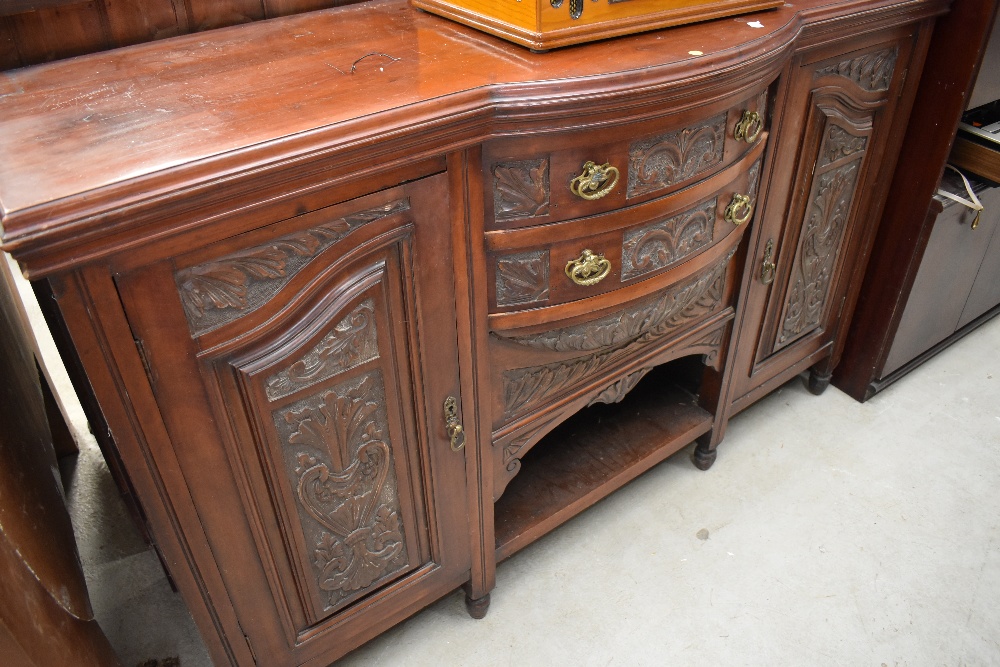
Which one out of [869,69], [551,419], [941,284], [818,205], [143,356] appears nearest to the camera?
[143,356]

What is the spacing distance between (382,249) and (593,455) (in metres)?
0.76

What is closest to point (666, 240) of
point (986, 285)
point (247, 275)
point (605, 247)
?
point (605, 247)

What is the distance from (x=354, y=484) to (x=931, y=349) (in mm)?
1555

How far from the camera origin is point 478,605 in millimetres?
1286

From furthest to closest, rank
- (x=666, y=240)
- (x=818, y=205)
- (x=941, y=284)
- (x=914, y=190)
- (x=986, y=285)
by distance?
1. (x=986, y=285)
2. (x=941, y=284)
3. (x=914, y=190)
4. (x=818, y=205)
5. (x=666, y=240)

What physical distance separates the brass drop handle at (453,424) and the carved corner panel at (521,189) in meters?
0.27

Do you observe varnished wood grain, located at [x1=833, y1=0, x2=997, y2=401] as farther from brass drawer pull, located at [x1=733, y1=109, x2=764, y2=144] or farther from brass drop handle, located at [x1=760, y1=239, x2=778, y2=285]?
brass drawer pull, located at [x1=733, y1=109, x2=764, y2=144]

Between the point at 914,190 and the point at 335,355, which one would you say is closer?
the point at 335,355

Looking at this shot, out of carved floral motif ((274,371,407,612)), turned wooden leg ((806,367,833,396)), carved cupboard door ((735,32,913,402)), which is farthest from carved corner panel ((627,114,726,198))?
turned wooden leg ((806,367,833,396))

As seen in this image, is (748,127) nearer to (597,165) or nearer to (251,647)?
(597,165)

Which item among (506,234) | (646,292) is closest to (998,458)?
(646,292)

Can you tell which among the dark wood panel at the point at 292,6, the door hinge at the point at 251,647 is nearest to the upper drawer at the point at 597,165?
the dark wood panel at the point at 292,6

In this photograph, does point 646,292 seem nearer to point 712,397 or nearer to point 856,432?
point 712,397

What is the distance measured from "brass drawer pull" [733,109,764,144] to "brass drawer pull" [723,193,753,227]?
91mm
